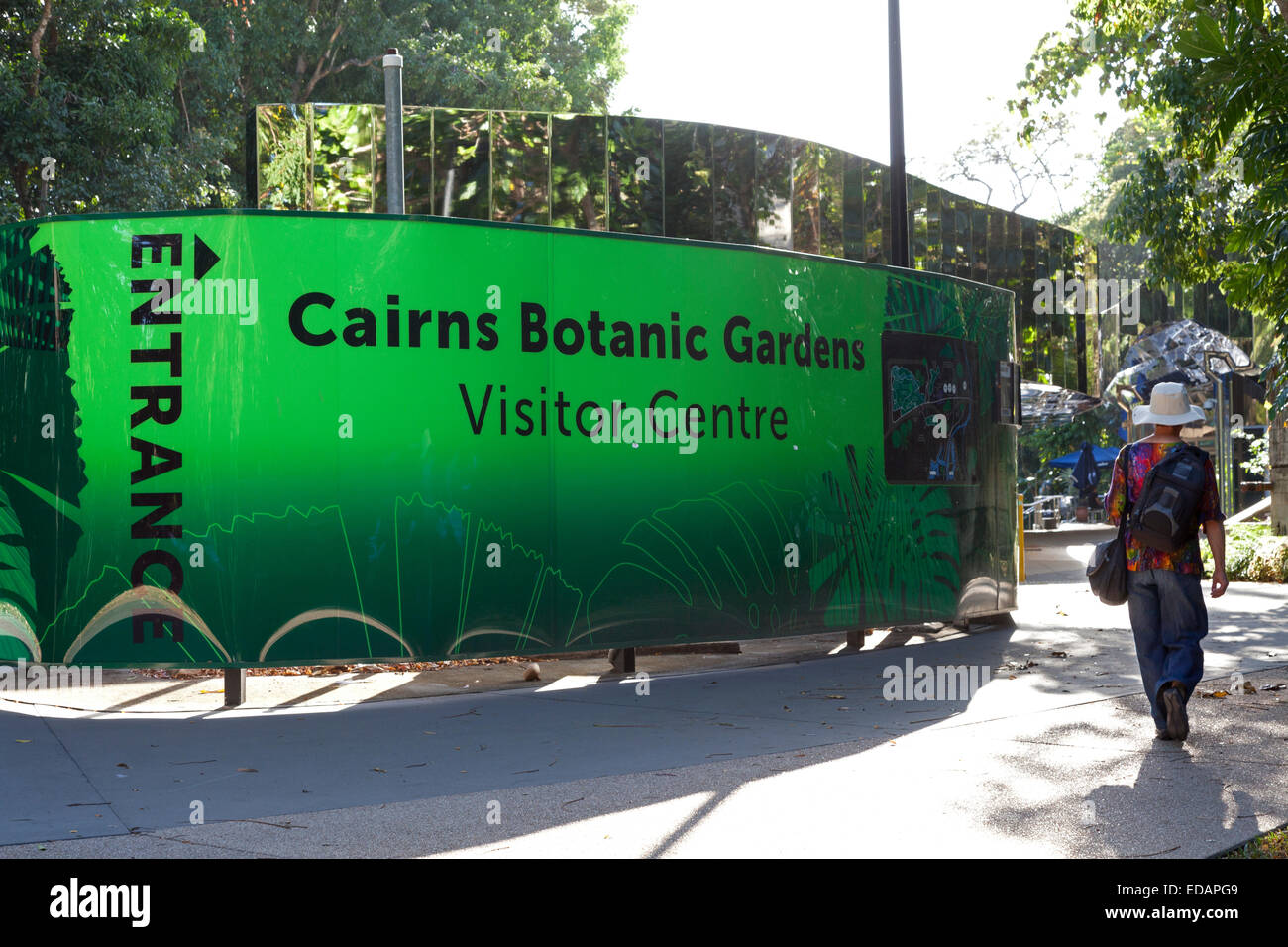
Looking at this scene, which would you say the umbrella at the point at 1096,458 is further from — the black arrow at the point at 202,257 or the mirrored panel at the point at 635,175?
the black arrow at the point at 202,257

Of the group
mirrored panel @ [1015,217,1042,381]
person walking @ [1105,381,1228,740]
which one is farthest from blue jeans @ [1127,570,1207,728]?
mirrored panel @ [1015,217,1042,381]

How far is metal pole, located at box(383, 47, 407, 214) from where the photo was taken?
1128 centimetres

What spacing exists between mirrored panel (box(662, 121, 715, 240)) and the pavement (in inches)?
302

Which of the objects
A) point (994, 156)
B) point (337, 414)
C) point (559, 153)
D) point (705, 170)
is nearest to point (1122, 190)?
point (705, 170)

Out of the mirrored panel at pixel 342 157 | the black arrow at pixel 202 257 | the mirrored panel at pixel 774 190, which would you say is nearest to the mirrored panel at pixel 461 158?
the mirrored panel at pixel 342 157

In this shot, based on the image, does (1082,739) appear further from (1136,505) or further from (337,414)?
(337,414)

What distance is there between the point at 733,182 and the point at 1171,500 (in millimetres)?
10798

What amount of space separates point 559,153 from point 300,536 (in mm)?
8784

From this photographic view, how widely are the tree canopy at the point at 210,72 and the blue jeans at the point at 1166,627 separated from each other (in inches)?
468

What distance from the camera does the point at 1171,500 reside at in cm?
680

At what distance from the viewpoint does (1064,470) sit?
137ft

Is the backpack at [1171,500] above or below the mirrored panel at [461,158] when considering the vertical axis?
below

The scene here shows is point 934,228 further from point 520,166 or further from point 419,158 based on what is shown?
point 419,158

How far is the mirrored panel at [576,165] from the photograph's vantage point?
15.7 meters
